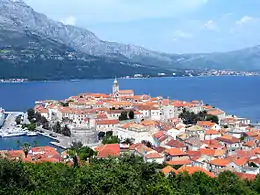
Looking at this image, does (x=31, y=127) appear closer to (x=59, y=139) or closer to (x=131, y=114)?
(x=59, y=139)

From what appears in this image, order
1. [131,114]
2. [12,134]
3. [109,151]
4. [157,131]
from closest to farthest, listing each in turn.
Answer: [109,151] < [157,131] < [131,114] < [12,134]

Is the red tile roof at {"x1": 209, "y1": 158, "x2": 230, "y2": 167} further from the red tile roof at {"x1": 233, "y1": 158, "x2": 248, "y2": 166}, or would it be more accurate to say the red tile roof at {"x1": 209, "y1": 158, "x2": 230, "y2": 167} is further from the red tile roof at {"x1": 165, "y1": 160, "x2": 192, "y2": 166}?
the red tile roof at {"x1": 165, "y1": 160, "x2": 192, "y2": 166}

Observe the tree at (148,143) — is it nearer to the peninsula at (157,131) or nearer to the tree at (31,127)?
the peninsula at (157,131)

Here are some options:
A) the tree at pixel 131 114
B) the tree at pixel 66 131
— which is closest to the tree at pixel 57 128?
the tree at pixel 66 131

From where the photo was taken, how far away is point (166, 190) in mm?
12992

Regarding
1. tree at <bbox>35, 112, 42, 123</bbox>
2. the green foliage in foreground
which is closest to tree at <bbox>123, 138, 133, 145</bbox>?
the green foliage in foreground

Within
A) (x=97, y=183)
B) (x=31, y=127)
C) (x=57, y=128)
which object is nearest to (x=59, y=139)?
(x=57, y=128)

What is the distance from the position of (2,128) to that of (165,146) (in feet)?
84.6

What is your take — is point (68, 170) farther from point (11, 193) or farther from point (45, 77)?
point (45, 77)

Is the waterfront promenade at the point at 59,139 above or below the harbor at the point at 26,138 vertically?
above

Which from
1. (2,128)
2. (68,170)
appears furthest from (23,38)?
(68,170)

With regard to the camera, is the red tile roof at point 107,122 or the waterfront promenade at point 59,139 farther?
the red tile roof at point 107,122

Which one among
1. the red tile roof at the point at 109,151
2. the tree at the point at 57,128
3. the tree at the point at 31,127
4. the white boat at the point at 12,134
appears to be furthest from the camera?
the tree at the point at 31,127

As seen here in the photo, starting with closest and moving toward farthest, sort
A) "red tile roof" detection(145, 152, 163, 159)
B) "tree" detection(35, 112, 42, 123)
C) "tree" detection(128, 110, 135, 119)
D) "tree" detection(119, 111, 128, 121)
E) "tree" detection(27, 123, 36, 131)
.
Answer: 1. "red tile roof" detection(145, 152, 163, 159)
2. "tree" detection(119, 111, 128, 121)
3. "tree" detection(128, 110, 135, 119)
4. "tree" detection(27, 123, 36, 131)
5. "tree" detection(35, 112, 42, 123)
